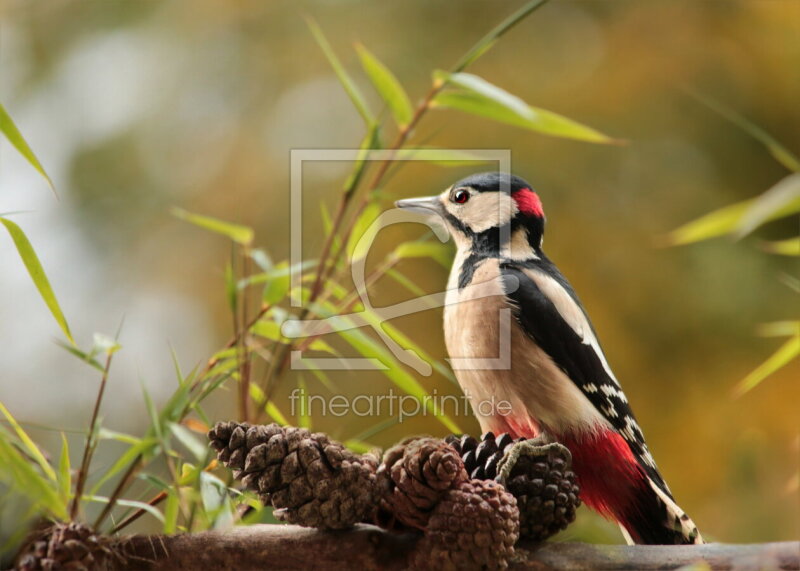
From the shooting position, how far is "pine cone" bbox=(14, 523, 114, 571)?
18.0 inches

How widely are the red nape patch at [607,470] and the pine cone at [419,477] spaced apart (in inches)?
5.8

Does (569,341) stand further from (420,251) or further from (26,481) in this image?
(26,481)

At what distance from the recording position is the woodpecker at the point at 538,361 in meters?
0.57

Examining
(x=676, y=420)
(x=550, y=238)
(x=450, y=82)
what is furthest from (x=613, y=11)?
(x=450, y=82)

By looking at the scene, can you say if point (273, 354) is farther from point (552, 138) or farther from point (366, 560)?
point (552, 138)

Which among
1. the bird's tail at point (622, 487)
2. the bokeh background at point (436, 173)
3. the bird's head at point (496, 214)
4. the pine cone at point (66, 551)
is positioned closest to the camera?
the pine cone at point (66, 551)

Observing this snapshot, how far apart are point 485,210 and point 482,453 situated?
23cm

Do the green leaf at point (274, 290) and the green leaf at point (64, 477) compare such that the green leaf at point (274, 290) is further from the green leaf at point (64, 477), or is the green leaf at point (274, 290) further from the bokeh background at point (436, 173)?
the bokeh background at point (436, 173)

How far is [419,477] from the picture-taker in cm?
45

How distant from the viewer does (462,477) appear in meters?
0.46

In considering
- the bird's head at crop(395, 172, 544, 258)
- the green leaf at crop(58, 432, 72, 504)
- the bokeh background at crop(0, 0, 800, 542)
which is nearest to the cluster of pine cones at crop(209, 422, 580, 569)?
the green leaf at crop(58, 432, 72, 504)
